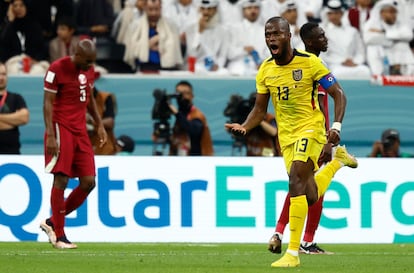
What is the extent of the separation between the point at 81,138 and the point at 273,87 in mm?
3283

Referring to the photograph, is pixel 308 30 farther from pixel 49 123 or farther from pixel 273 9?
pixel 273 9

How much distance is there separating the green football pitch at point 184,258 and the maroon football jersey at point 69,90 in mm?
1393

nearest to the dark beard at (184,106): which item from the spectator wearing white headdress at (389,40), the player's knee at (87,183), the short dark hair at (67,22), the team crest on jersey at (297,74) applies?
the short dark hair at (67,22)

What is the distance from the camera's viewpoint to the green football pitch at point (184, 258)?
1003 centimetres

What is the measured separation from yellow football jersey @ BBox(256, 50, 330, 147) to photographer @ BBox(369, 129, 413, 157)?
741cm

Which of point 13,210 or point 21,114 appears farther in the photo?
point 21,114

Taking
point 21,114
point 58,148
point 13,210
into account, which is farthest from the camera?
point 21,114

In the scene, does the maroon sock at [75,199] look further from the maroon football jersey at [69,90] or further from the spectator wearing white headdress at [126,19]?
the spectator wearing white headdress at [126,19]

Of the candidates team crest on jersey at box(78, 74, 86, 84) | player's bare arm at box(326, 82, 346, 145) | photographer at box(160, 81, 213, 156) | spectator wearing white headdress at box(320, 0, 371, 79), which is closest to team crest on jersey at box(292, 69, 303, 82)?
player's bare arm at box(326, 82, 346, 145)

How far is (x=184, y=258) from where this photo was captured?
1148 cm

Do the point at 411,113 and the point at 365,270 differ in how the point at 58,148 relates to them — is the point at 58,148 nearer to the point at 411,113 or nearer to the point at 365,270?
the point at 365,270

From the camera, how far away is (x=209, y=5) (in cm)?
1958

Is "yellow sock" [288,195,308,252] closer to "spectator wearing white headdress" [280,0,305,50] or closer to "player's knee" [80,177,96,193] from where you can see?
"player's knee" [80,177,96,193]

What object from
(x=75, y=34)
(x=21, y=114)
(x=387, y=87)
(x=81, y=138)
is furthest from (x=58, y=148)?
(x=387, y=87)
